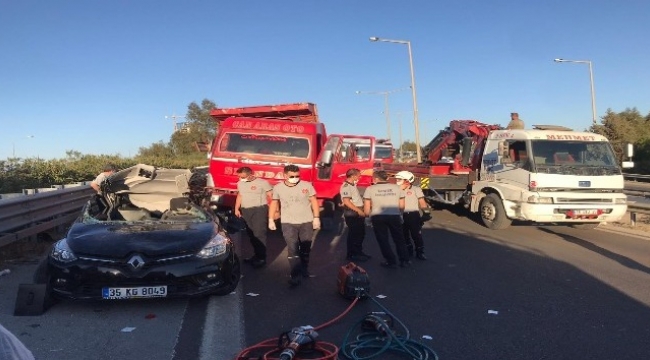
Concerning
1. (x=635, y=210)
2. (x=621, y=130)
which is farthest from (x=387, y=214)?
(x=621, y=130)

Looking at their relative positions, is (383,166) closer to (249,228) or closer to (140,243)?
(249,228)

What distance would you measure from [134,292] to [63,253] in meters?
0.91

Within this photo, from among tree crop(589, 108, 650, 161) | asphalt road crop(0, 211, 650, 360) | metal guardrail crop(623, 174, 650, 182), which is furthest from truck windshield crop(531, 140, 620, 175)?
tree crop(589, 108, 650, 161)

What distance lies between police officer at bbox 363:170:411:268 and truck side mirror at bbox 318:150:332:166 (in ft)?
14.0

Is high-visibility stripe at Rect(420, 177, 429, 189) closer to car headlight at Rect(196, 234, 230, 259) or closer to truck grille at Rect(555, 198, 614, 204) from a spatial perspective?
truck grille at Rect(555, 198, 614, 204)

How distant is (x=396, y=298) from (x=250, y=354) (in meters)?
2.38

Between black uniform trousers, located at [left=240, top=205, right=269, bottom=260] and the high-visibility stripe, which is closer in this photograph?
black uniform trousers, located at [left=240, top=205, right=269, bottom=260]

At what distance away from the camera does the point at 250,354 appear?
15.0ft

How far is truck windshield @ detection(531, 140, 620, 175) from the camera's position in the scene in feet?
38.6

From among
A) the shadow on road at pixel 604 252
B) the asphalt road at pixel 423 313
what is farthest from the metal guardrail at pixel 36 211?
the shadow on road at pixel 604 252

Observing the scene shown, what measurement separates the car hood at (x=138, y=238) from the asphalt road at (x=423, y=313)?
2.05 ft

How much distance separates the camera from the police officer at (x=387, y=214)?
27.3ft

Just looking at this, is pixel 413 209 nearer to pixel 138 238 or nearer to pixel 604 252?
pixel 604 252

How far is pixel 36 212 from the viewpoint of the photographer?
9180 mm
